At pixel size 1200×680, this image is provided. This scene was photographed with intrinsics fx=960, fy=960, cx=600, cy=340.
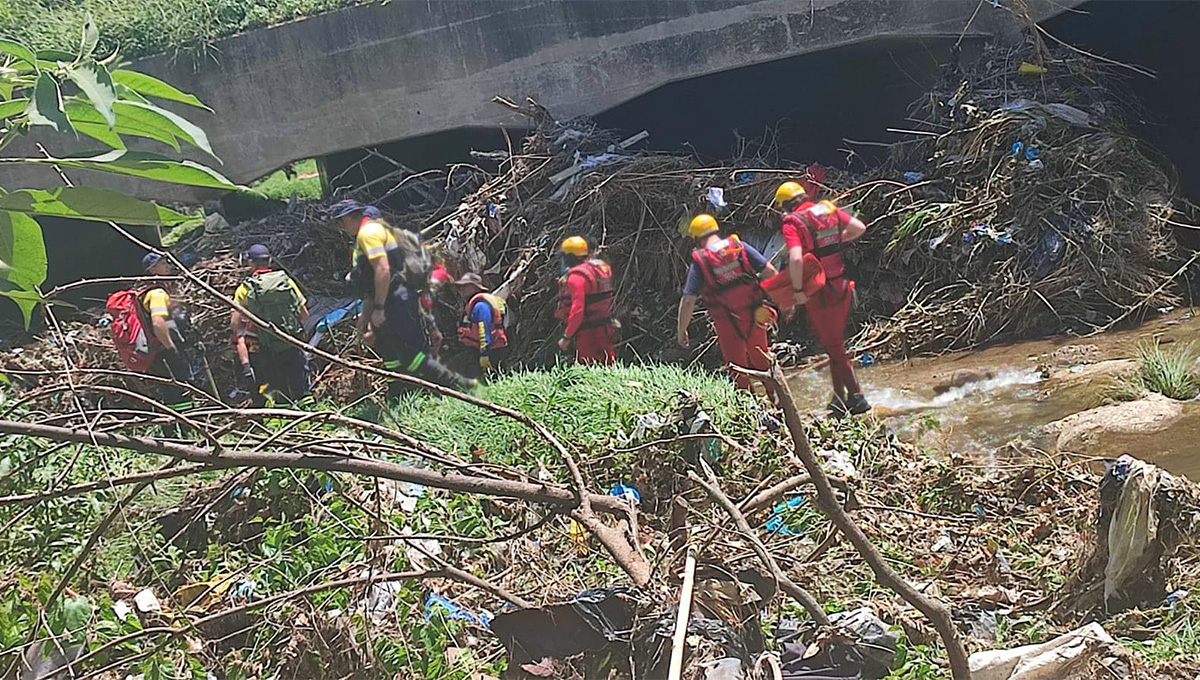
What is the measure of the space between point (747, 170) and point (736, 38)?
1.72m

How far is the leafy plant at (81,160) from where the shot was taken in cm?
77

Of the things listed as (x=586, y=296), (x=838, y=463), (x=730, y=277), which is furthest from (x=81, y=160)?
(x=586, y=296)

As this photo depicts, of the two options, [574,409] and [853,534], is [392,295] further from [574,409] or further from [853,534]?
[853,534]

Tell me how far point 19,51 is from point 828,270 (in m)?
5.85

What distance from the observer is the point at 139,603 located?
12.9 ft

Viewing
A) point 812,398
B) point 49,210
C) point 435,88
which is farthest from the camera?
point 435,88

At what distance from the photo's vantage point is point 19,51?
30.9 inches

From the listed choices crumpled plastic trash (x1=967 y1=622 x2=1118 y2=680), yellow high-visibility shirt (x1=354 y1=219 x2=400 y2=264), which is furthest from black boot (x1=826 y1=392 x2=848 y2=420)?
yellow high-visibility shirt (x1=354 y1=219 x2=400 y2=264)

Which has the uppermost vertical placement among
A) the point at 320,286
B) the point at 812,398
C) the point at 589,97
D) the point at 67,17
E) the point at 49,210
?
the point at 67,17

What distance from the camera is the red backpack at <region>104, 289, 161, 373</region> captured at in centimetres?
766

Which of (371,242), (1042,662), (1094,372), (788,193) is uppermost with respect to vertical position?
(371,242)

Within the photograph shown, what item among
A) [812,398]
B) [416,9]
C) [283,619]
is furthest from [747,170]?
[283,619]

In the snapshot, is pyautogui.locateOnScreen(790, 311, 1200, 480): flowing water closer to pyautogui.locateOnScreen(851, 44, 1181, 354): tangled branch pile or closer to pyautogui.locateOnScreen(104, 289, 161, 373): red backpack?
pyautogui.locateOnScreen(851, 44, 1181, 354): tangled branch pile

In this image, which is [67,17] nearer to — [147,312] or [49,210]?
[147,312]
